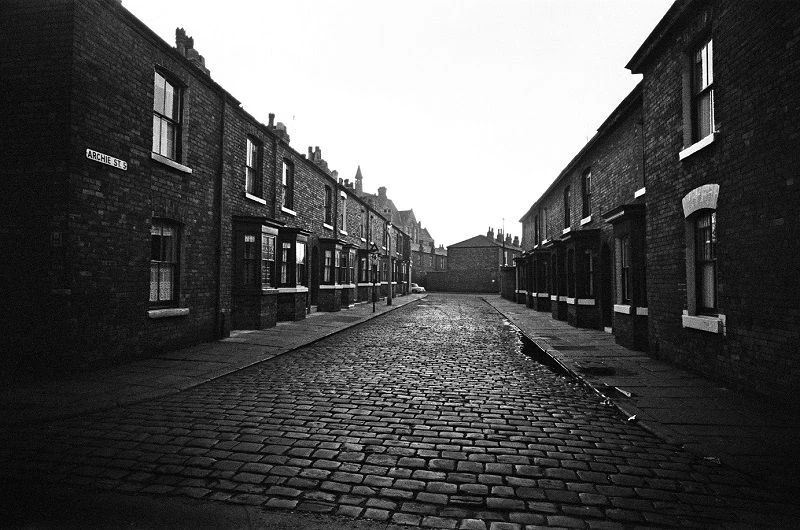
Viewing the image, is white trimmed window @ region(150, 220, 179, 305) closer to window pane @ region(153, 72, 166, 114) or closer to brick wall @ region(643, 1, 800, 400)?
window pane @ region(153, 72, 166, 114)

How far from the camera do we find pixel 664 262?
363 inches

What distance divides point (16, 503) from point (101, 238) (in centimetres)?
611

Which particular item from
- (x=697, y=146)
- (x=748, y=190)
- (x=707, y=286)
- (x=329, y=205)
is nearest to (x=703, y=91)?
(x=697, y=146)

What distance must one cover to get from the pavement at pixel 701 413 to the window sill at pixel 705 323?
34.0 inches

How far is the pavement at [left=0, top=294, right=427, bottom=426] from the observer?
566cm

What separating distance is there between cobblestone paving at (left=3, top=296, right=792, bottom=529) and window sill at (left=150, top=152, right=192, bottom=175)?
5483mm

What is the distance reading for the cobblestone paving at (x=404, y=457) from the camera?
10.9 feet

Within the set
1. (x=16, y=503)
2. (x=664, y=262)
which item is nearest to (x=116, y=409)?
(x=16, y=503)

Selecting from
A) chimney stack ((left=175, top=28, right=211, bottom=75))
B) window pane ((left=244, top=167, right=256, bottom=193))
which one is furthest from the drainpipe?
window pane ((left=244, top=167, right=256, bottom=193))

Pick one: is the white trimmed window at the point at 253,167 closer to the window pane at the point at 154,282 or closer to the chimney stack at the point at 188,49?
the chimney stack at the point at 188,49

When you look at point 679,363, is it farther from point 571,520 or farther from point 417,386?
point 571,520

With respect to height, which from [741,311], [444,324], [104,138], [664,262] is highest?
[104,138]

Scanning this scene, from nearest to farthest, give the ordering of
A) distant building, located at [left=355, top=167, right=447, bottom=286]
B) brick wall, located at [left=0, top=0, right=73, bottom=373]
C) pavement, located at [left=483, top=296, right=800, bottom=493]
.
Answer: pavement, located at [left=483, top=296, right=800, bottom=493]
brick wall, located at [left=0, top=0, right=73, bottom=373]
distant building, located at [left=355, top=167, right=447, bottom=286]

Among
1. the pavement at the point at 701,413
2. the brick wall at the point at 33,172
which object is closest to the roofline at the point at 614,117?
the pavement at the point at 701,413
